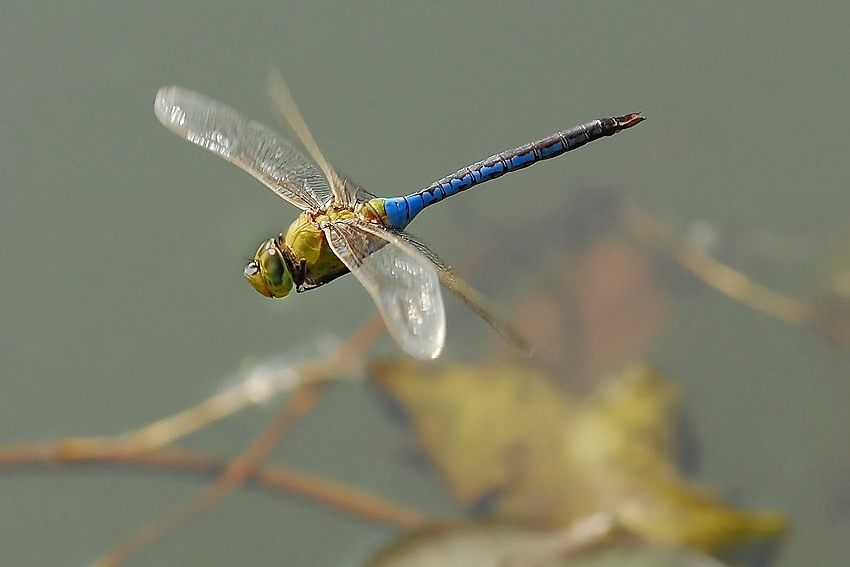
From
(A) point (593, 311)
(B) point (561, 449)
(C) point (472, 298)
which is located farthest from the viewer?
(A) point (593, 311)

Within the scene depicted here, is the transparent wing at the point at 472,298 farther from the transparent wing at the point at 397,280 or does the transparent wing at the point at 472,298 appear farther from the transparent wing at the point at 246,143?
the transparent wing at the point at 246,143

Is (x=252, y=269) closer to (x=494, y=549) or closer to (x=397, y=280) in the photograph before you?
(x=397, y=280)

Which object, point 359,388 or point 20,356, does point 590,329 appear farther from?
point 20,356

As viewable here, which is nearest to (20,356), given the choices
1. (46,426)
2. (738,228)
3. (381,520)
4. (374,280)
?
(46,426)

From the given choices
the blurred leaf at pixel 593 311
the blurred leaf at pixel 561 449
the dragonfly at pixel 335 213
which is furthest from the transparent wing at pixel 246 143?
the blurred leaf at pixel 593 311

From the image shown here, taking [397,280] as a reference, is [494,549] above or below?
below

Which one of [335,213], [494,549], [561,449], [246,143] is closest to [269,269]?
[335,213]

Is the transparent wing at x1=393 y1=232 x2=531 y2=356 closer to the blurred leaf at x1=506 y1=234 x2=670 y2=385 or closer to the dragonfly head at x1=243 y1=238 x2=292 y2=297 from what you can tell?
the dragonfly head at x1=243 y1=238 x2=292 y2=297
